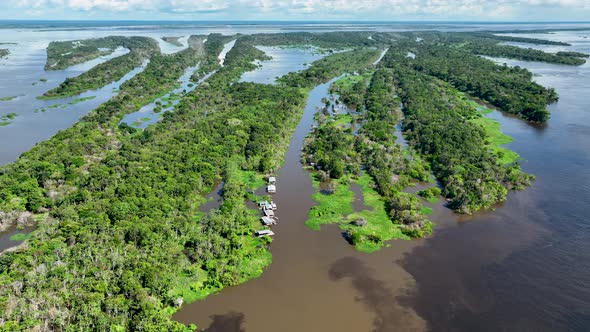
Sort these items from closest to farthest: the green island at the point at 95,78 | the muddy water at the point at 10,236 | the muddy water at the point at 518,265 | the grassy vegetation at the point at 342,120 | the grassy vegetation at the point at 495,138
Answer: the muddy water at the point at 518,265 → the muddy water at the point at 10,236 → the grassy vegetation at the point at 495,138 → the grassy vegetation at the point at 342,120 → the green island at the point at 95,78

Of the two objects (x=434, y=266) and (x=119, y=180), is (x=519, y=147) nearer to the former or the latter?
(x=434, y=266)

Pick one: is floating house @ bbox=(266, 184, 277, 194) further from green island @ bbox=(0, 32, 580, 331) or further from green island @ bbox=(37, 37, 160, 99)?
green island @ bbox=(37, 37, 160, 99)

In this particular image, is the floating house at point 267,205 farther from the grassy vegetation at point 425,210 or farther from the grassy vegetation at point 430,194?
the grassy vegetation at point 430,194

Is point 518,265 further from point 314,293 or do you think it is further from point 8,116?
point 8,116

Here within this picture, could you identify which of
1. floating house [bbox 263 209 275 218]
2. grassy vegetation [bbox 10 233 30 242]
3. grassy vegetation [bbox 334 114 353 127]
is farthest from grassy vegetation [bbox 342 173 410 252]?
grassy vegetation [bbox 10 233 30 242]

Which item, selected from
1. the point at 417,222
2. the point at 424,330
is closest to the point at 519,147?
the point at 417,222

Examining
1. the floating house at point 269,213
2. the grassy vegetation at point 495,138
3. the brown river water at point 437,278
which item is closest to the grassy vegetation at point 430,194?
the brown river water at point 437,278
